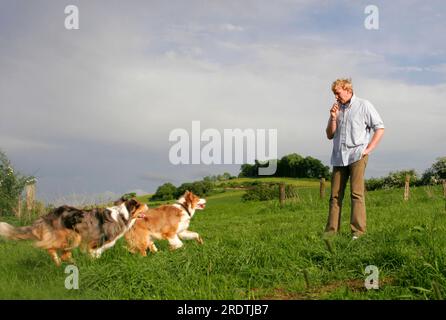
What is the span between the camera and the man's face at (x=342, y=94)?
8383 millimetres

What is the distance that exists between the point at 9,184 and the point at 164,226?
1324 cm

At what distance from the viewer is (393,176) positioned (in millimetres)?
42906

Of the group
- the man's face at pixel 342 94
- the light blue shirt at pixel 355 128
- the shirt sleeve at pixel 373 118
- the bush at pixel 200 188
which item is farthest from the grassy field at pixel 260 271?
the bush at pixel 200 188

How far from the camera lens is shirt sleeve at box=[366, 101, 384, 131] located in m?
8.18

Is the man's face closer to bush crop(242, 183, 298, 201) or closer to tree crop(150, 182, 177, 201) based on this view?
tree crop(150, 182, 177, 201)

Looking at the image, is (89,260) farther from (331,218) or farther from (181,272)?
(331,218)

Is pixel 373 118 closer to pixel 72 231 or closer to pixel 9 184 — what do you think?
pixel 72 231

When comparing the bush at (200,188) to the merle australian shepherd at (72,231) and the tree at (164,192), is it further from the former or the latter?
the merle australian shepherd at (72,231)

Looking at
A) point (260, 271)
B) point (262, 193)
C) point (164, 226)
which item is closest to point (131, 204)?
point (164, 226)

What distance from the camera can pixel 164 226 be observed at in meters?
9.21

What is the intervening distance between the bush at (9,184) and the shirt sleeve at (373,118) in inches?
582
